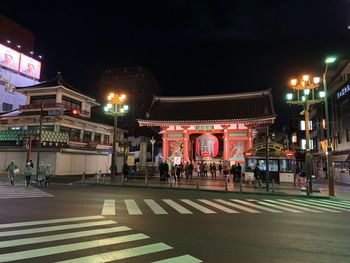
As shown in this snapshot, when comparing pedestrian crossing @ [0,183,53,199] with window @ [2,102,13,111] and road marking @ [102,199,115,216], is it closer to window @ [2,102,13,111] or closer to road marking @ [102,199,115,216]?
road marking @ [102,199,115,216]

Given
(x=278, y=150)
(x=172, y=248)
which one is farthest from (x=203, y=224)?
(x=278, y=150)

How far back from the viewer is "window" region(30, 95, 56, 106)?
42094 millimetres

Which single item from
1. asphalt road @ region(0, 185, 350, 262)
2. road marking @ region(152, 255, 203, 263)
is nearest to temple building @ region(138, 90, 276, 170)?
asphalt road @ region(0, 185, 350, 262)

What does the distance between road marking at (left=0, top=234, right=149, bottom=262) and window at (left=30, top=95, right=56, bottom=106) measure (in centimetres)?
3799

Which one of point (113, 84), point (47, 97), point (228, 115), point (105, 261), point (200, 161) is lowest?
point (105, 261)

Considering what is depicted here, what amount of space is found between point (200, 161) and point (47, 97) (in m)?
24.8

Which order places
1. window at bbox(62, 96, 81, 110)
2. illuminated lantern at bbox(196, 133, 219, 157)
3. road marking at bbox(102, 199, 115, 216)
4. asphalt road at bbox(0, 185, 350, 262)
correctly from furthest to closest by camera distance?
window at bbox(62, 96, 81, 110) → illuminated lantern at bbox(196, 133, 219, 157) → road marking at bbox(102, 199, 115, 216) → asphalt road at bbox(0, 185, 350, 262)

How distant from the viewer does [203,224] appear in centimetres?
941

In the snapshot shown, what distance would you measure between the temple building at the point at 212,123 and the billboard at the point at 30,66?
30.5 meters

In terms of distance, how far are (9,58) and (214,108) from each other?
38.2 meters

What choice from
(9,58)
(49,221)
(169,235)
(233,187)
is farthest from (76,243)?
(9,58)

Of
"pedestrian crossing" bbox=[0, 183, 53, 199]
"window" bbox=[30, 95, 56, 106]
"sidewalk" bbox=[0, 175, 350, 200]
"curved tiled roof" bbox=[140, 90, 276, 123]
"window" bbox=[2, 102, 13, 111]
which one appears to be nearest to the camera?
"pedestrian crossing" bbox=[0, 183, 53, 199]

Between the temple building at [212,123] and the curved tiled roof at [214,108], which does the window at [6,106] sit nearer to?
the curved tiled roof at [214,108]

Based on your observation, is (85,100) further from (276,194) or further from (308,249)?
(308,249)
